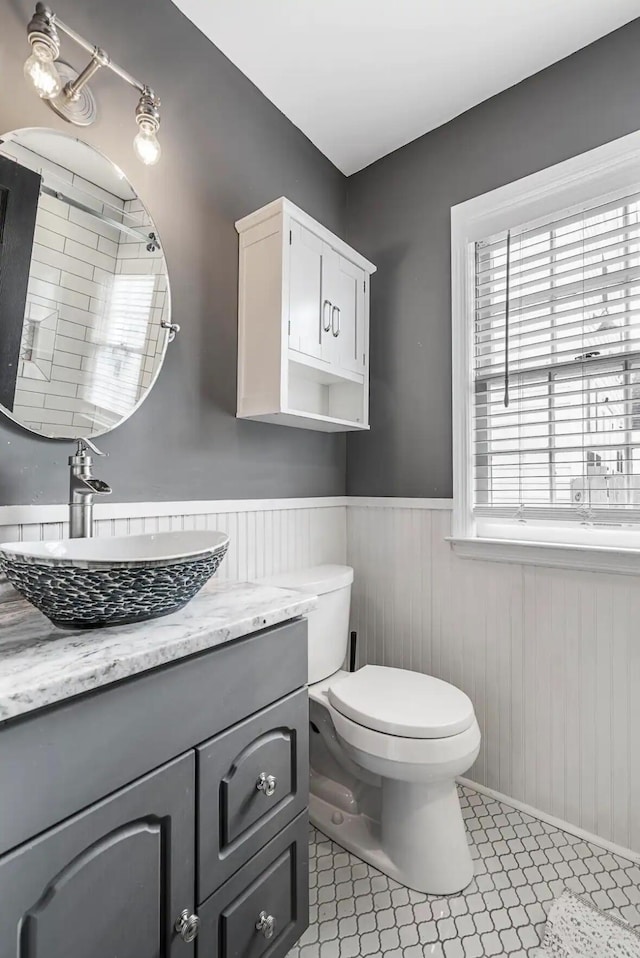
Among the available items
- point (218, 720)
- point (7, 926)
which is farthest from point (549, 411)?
point (7, 926)

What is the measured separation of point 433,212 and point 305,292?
0.71 meters

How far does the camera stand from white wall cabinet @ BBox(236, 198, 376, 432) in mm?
1516

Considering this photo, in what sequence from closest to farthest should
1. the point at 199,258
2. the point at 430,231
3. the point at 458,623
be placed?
the point at 199,258, the point at 458,623, the point at 430,231

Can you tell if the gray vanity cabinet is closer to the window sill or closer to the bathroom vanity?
the bathroom vanity

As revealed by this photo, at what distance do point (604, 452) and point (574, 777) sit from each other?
1.03m

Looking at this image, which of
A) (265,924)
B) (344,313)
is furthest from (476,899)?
(344,313)

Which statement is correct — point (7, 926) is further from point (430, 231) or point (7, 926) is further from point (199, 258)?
point (430, 231)

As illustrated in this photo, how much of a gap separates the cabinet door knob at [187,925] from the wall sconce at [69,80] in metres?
1.58

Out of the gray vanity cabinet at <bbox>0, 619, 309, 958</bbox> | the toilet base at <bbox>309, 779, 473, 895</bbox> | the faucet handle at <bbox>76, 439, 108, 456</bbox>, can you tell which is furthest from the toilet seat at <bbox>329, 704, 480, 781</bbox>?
the faucet handle at <bbox>76, 439, 108, 456</bbox>

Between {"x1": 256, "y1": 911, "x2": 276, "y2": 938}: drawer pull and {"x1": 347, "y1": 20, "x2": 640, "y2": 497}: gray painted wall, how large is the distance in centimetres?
132

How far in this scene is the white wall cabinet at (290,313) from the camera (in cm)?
152

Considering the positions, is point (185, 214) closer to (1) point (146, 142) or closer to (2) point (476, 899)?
(1) point (146, 142)

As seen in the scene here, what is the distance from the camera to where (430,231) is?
6.22ft

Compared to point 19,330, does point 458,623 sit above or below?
below
